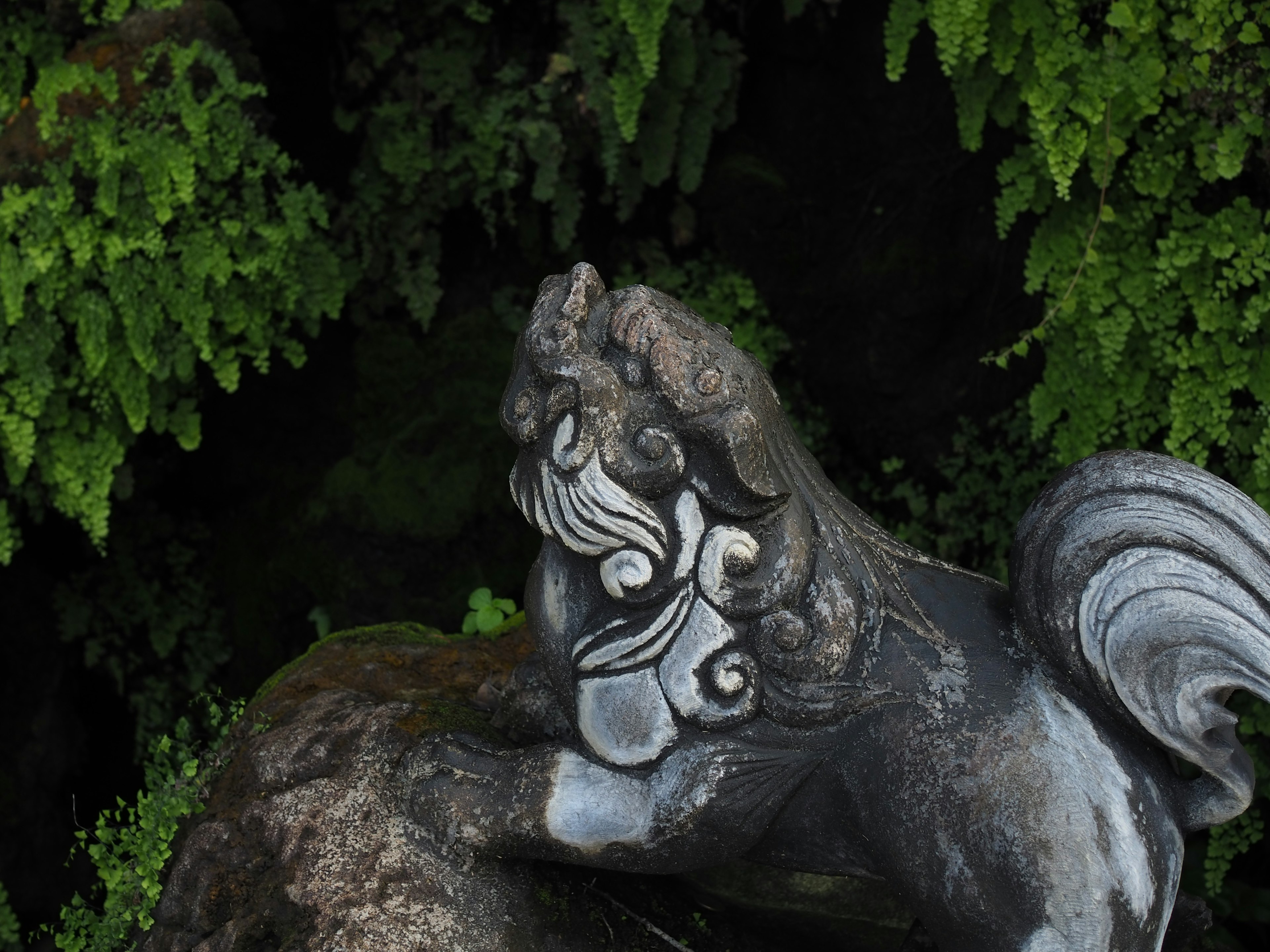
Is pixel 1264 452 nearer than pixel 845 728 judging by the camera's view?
No

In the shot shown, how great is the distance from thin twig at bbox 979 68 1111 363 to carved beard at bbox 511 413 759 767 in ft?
6.34

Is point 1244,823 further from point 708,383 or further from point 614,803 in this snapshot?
point 708,383

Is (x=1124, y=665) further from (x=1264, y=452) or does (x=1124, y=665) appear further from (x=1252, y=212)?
(x=1252, y=212)

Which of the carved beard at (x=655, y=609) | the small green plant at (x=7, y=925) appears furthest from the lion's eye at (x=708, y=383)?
the small green plant at (x=7, y=925)

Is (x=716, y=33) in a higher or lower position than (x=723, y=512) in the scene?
higher

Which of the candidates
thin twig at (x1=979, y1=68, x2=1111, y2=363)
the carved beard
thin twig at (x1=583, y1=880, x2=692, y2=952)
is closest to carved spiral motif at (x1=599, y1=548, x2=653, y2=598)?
the carved beard

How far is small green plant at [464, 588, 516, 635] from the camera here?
356 centimetres

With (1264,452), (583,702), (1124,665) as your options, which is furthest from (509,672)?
(1264,452)

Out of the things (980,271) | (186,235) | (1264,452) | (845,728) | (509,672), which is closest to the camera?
(845,728)

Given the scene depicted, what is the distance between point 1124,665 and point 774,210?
3498 millimetres

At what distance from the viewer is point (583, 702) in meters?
2.33

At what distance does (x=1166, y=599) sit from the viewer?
2.08 metres

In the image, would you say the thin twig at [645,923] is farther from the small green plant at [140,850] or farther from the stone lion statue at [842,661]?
the small green plant at [140,850]

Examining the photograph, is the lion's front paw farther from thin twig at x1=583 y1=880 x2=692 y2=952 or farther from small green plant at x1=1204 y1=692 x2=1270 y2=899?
small green plant at x1=1204 y1=692 x2=1270 y2=899
